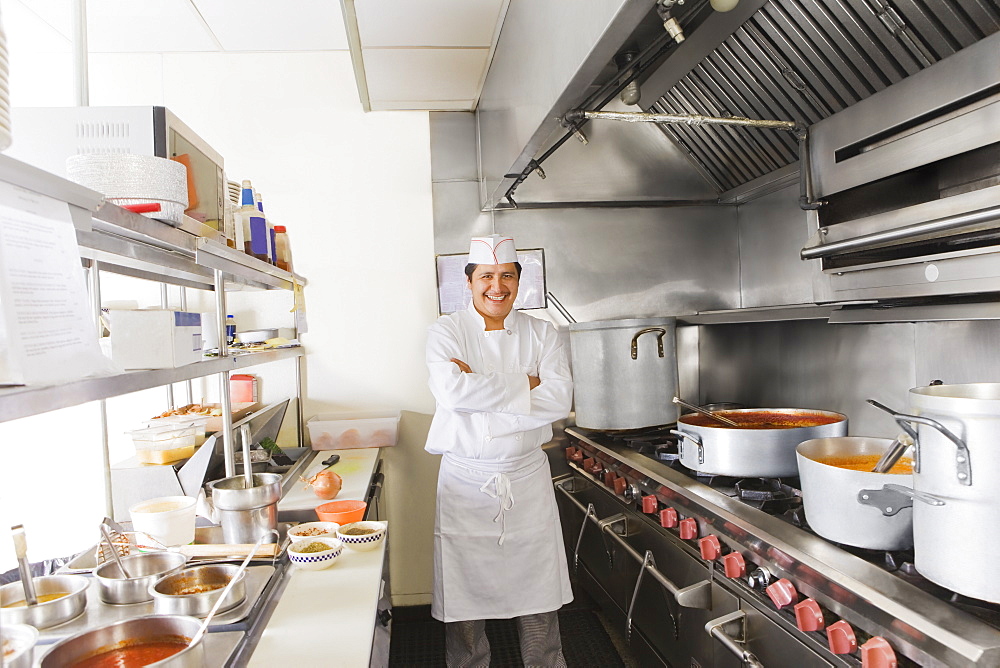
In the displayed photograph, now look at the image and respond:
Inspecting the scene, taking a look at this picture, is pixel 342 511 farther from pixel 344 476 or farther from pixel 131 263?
pixel 131 263

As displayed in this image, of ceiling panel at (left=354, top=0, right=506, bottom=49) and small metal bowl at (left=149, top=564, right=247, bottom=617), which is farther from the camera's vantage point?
ceiling panel at (left=354, top=0, right=506, bottom=49)

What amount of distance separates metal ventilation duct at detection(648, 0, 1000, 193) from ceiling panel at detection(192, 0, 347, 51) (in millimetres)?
1570

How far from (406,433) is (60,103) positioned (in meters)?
2.35

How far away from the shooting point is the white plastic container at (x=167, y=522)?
5.80 ft

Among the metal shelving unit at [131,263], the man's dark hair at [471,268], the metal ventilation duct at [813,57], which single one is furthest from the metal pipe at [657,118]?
the metal shelving unit at [131,263]

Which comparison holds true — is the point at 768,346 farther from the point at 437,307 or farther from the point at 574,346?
the point at 437,307

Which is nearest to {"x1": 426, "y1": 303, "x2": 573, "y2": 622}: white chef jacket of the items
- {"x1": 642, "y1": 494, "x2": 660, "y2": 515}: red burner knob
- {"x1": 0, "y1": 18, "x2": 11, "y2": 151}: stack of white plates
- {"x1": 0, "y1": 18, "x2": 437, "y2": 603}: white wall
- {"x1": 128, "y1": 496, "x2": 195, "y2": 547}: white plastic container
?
{"x1": 642, "y1": 494, "x2": 660, "y2": 515}: red burner knob

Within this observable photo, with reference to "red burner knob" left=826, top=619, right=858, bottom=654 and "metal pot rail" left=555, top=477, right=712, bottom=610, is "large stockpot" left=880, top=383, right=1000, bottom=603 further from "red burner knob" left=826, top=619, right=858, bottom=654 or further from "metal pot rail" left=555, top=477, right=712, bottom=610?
"metal pot rail" left=555, top=477, right=712, bottom=610

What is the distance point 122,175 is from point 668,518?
68.8 inches

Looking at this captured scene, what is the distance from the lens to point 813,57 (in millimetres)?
2041

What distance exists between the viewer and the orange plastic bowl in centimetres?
205

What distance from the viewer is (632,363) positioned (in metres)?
2.79

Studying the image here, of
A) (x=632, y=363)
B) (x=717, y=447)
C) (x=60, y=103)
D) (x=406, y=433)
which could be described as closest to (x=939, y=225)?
(x=717, y=447)

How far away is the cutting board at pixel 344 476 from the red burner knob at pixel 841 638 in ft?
5.11
